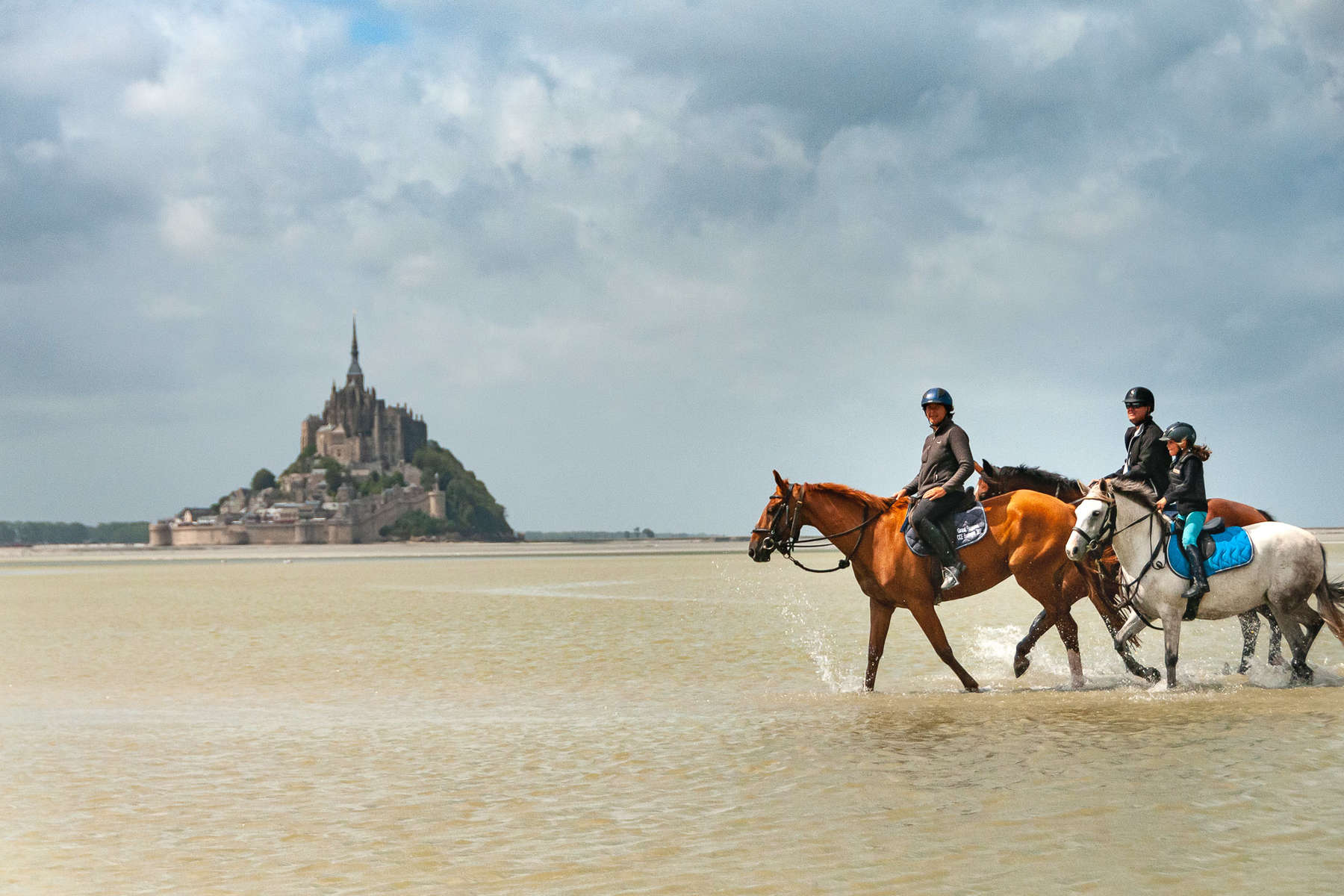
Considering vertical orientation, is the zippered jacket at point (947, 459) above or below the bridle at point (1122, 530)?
above

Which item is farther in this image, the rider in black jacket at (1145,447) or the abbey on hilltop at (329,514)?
the abbey on hilltop at (329,514)

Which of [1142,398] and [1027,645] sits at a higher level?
[1142,398]

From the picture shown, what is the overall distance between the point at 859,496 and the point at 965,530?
3.56ft

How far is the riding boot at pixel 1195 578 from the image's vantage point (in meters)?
11.4

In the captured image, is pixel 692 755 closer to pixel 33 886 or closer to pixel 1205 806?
pixel 1205 806

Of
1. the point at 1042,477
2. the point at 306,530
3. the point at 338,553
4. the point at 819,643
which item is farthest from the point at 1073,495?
the point at 306,530

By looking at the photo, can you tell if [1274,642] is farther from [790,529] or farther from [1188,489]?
[790,529]

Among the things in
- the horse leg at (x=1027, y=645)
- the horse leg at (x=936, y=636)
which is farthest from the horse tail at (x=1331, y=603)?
the horse leg at (x=936, y=636)

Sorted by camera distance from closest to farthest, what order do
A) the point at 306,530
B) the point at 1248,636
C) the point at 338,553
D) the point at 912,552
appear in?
the point at 912,552 → the point at 1248,636 → the point at 338,553 → the point at 306,530

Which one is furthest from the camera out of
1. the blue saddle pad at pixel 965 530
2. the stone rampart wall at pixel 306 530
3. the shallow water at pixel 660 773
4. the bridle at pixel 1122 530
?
the stone rampart wall at pixel 306 530

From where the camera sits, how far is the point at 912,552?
38.7 feet

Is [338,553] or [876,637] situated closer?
[876,637]

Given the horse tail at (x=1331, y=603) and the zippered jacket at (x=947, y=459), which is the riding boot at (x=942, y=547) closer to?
the zippered jacket at (x=947, y=459)

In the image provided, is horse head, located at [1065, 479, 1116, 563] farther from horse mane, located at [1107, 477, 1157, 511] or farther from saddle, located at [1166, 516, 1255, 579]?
saddle, located at [1166, 516, 1255, 579]
